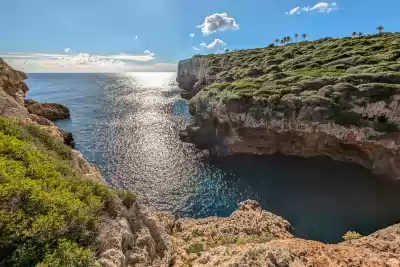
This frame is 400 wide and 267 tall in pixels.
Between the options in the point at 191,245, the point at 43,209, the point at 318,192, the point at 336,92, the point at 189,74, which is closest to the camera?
the point at 43,209

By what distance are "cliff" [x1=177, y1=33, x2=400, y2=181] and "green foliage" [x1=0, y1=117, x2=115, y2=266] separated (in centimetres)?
3431

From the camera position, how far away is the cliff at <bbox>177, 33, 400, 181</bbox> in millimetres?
34938

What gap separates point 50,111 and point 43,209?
6995cm

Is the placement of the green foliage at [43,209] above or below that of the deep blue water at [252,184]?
above


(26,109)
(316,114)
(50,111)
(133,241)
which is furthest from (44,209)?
(50,111)

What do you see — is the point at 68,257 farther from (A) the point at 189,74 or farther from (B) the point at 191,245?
(A) the point at 189,74

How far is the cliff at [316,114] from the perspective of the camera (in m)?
34.9

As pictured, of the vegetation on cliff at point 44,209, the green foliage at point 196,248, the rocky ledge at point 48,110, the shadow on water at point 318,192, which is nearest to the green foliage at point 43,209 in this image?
the vegetation on cliff at point 44,209

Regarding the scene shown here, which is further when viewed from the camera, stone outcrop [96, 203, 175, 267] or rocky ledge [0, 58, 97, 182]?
rocky ledge [0, 58, 97, 182]

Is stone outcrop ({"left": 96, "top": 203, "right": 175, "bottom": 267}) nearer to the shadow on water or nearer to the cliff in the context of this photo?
the shadow on water

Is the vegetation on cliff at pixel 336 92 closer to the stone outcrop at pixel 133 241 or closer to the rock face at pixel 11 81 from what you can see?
the rock face at pixel 11 81

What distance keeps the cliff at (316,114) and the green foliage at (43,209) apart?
3431 centimetres

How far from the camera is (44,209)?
32.8 ft

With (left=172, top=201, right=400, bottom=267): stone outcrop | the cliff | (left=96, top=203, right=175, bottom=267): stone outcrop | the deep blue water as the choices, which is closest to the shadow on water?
the deep blue water
